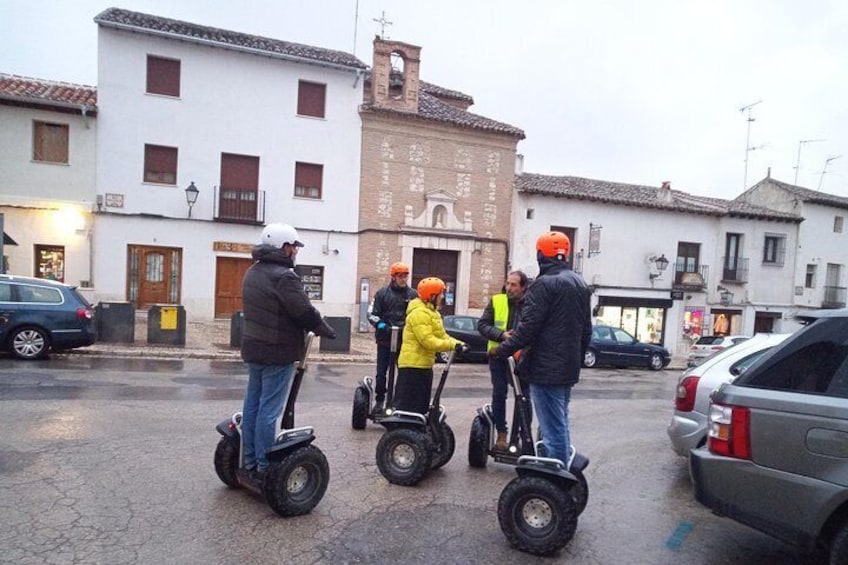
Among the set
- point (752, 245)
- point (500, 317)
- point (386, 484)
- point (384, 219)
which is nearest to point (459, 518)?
point (386, 484)

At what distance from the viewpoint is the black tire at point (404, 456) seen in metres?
4.53

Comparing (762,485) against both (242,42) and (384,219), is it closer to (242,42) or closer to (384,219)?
(384,219)

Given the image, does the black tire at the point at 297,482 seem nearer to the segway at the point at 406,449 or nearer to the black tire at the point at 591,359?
the segway at the point at 406,449

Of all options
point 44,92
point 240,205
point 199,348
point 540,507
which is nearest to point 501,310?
point 540,507

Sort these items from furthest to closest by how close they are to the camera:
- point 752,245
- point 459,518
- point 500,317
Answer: point 752,245 → point 500,317 → point 459,518

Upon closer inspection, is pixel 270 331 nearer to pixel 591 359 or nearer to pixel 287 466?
pixel 287 466

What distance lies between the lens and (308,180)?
771 inches

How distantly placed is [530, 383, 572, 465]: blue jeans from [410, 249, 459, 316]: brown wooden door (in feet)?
55.2

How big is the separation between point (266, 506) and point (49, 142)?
17768 mm

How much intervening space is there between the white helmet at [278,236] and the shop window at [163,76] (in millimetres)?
16811

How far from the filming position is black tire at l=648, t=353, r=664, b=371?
1731cm

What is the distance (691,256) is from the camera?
2497 centimetres

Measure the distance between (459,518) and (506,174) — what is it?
18874 mm

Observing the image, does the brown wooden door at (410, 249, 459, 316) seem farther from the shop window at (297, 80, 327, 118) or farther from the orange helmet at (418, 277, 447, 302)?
the orange helmet at (418, 277, 447, 302)
